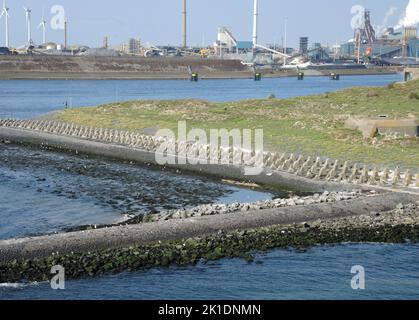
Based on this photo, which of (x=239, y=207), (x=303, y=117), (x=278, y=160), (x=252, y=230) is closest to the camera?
(x=252, y=230)

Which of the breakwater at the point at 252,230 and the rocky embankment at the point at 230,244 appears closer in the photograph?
the rocky embankment at the point at 230,244

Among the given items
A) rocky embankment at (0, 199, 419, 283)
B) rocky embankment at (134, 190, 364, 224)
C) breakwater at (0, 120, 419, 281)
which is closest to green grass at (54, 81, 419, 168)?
breakwater at (0, 120, 419, 281)

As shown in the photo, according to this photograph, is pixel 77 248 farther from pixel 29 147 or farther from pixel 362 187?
pixel 29 147

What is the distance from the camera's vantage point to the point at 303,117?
2096 inches

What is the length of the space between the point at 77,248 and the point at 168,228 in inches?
130

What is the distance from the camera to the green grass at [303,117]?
4028cm

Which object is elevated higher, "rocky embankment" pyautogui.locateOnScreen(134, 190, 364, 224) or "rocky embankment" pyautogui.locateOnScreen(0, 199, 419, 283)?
"rocky embankment" pyautogui.locateOnScreen(134, 190, 364, 224)

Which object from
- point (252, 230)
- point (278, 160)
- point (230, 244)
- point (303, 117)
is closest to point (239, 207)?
point (252, 230)

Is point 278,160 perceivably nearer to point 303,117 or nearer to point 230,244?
point 230,244

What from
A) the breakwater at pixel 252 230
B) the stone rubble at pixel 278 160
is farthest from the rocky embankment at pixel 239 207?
the stone rubble at pixel 278 160

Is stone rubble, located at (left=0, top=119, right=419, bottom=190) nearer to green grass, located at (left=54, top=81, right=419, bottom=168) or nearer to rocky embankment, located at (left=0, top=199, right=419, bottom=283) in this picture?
green grass, located at (left=54, top=81, right=419, bottom=168)

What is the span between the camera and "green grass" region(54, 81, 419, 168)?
4028 cm

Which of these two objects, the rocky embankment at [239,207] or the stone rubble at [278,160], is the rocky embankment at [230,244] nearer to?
the rocky embankment at [239,207]

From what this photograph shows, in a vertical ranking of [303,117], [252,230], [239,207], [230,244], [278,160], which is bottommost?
[230,244]
